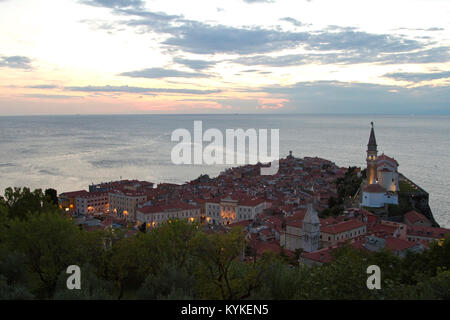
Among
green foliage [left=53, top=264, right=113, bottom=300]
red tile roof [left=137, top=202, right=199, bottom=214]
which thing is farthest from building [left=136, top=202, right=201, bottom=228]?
green foliage [left=53, top=264, right=113, bottom=300]

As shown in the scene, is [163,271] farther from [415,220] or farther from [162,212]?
[162,212]

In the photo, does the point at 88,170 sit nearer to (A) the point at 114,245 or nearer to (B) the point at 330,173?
(B) the point at 330,173

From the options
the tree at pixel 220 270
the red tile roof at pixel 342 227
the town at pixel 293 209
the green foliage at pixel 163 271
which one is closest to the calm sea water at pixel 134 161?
the town at pixel 293 209

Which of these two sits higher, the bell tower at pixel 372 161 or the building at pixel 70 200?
the bell tower at pixel 372 161

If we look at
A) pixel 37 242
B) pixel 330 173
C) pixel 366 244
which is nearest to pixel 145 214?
pixel 366 244

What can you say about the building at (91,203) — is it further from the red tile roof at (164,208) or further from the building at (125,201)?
the red tile roof at (164,208)

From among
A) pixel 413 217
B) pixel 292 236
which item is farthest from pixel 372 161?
pixel 292 236
